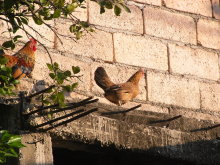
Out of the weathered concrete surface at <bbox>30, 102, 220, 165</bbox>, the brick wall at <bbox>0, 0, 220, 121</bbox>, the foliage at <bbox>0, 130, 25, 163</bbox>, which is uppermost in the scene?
the brick wall at <bbox>0, 0, 220, 121</bbox>

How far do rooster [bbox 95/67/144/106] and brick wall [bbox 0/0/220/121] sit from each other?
6cm

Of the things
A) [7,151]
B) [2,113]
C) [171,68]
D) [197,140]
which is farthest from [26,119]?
[171,68]

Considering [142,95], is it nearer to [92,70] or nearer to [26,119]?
[92,70]

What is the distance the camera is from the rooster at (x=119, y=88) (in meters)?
6.00

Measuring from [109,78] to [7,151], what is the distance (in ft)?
8.43

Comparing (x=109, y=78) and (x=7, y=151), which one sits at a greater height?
(x=109, y=78)

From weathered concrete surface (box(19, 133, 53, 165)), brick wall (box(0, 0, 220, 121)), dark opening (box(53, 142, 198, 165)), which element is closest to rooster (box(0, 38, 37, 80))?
brick wall (box(0, 0, 220, 121))

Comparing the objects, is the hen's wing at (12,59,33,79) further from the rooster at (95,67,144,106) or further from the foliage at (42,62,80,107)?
the foliage at (42,62,80,107)

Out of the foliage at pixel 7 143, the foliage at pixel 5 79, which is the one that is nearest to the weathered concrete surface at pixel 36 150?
the foliage at pixel 5 79

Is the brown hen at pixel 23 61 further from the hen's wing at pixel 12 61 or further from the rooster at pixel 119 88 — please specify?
the rooster at pixel 119 88

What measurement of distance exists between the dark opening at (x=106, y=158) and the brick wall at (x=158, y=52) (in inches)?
30.6

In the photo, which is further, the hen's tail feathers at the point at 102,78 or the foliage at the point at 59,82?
the hen's tail feathers at the point at 102,78

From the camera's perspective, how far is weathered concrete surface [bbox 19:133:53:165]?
173 inches

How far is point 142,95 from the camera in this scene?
635cm
